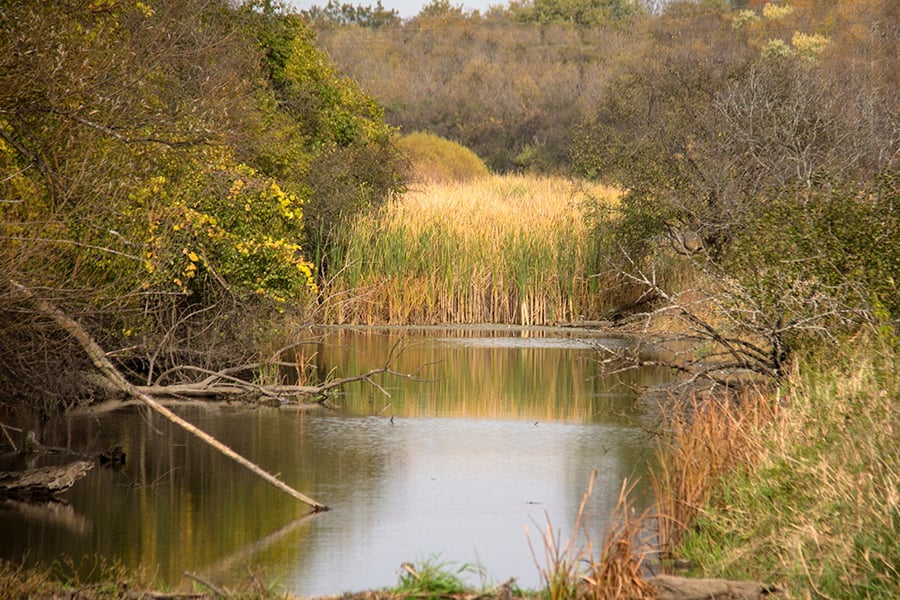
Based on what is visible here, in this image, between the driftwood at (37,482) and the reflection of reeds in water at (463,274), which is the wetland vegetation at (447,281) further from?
the driftwood at (37,482)

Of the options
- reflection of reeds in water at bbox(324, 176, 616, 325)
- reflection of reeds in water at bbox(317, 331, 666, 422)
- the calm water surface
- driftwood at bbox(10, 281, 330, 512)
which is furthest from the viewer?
reflection of reeds in water at bbox(324, 176, 616, 325)

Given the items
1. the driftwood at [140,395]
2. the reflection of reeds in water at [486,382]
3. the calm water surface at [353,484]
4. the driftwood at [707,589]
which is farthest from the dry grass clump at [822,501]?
the reflection of reeds in water at [486,382]

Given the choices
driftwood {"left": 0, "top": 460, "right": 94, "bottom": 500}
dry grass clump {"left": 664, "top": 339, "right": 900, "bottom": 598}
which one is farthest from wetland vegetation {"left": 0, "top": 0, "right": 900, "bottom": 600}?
driftwood {"left": 0, "top": 460, "right": 94, "bottom": 500}

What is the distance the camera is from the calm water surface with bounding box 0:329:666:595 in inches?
313

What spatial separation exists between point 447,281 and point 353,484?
12.3 meters

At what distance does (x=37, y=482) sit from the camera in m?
9.46

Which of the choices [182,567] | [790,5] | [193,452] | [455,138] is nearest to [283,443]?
[193,452]

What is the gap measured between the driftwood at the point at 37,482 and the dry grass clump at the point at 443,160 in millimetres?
32909

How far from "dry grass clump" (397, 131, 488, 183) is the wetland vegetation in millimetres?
13283

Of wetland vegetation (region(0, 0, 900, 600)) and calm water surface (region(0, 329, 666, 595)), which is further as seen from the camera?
calm water surface (region(0, 329, 666, 595))

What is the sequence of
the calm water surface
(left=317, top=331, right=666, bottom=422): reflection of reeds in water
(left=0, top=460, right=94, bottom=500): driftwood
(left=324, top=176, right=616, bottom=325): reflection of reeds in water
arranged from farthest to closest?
(left=324, top=176, right=616, bottom=325): reflection of reeds in water, (left=317, top=331, right=666, bottom=422): reflection of reeds in water, (left=0, top=460, right=94, bottom=500): driftwood, the calm water surface

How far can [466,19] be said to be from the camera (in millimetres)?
79750

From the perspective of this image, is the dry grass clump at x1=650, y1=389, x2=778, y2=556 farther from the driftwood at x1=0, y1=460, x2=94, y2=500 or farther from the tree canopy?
the driftwood at x1=0, y1=460, x2=94, y2=500

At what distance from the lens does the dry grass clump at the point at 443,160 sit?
43031 millimetres
